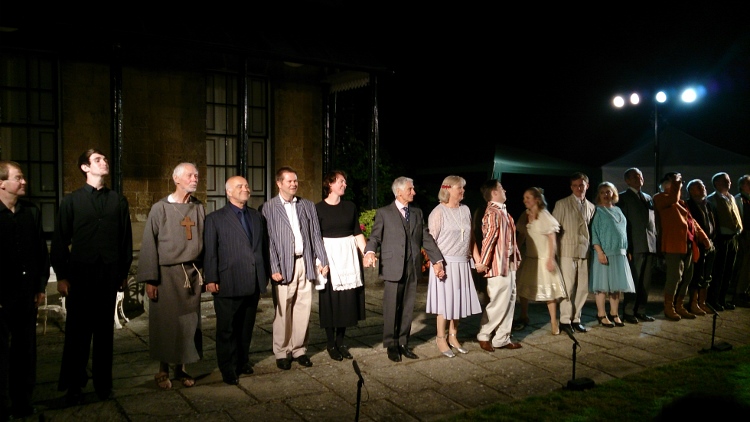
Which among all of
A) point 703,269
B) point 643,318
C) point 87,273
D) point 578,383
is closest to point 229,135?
point 87,273

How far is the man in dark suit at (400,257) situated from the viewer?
5.74 metres

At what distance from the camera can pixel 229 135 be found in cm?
1123

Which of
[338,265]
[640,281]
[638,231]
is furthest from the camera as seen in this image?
[640,281]

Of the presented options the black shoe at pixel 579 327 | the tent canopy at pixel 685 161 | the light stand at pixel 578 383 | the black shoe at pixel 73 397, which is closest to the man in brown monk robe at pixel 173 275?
the black shoe at pixel 73 397

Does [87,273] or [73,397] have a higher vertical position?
[87,273]

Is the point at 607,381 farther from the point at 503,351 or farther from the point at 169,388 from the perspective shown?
the point at 169,388

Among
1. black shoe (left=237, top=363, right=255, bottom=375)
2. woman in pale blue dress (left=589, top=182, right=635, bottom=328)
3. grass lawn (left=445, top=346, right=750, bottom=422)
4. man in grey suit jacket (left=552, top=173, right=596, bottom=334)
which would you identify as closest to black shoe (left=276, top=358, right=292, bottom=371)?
black shoe (left=237, top=363, right=255, bottom=375)

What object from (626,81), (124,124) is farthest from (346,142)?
Result: (626,81)

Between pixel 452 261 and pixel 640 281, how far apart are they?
3.30 m

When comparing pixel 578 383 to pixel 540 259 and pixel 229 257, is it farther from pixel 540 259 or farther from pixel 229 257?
pixel 229 257

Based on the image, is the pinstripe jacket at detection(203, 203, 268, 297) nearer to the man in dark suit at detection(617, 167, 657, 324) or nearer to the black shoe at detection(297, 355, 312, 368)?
the black shoe at detection(297, 355, 312, 368)

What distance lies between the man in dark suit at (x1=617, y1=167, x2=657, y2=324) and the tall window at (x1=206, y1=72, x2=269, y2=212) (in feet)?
21.2

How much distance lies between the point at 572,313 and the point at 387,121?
11.7 m

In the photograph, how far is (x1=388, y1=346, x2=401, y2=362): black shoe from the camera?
572cm
